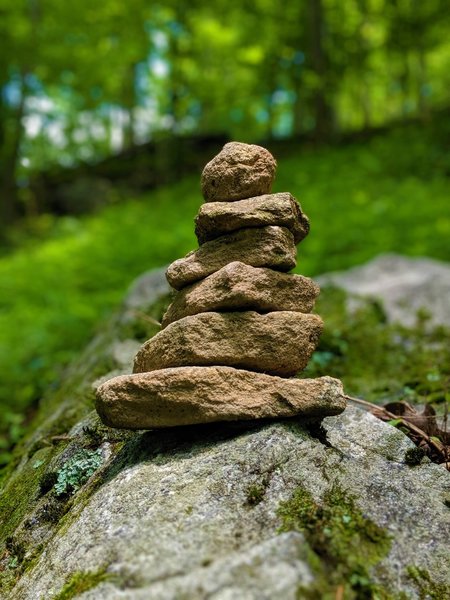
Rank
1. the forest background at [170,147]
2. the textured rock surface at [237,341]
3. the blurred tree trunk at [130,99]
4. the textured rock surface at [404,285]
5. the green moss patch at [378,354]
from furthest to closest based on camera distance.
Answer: the blurred tree trunk at [130,99], the forest background at [170,147], the textured rock surface at [404,285], the green moss patch at [378,354], the textured rock surface at [237,341]

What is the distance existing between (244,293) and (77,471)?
149 centimetres

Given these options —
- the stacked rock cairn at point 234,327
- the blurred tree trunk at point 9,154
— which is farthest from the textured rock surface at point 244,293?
the blurred tree trunk at point 9,154

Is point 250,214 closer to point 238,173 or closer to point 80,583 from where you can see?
point 238,173

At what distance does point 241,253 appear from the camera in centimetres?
328

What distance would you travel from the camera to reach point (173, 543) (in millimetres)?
Answer: 2346

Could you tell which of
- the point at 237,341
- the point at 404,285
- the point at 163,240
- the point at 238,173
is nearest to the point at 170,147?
the point at 163,240

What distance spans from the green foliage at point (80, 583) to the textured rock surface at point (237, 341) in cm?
116

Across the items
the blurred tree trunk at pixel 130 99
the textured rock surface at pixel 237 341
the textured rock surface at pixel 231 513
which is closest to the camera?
the textured rock surface at pixel 231 513

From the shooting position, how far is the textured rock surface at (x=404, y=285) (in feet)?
22.5

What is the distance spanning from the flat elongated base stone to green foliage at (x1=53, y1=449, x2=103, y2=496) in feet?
1.39

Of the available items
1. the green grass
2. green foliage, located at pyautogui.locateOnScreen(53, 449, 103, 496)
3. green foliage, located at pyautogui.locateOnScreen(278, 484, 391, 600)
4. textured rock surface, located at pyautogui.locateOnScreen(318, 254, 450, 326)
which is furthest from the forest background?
green foliage, located at pyautogui.locateOnScreen(278, 484, 391, 600)

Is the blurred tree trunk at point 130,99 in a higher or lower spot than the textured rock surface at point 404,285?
higher

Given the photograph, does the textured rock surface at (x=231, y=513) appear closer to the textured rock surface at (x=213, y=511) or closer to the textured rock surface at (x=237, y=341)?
the textured rock surface at (x=213, y=511)

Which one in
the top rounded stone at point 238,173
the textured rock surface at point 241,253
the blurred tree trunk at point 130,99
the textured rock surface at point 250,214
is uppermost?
the blurred tree trunk at point 130,99
